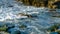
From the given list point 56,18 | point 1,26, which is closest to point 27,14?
point 56,18

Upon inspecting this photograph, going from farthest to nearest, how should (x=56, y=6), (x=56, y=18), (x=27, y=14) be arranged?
(x=56, y=6) → (x=27, y=14) → (x=56, y=18)

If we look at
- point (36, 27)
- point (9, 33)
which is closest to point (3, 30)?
point (9, 33)

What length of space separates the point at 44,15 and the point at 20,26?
1.69 m

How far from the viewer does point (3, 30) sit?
5.14 meters

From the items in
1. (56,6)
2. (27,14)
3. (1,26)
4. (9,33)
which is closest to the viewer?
(9,33)

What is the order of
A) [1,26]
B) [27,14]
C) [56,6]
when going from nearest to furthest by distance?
[1,26] → [27,14] → [56,6]

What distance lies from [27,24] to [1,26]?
87cm

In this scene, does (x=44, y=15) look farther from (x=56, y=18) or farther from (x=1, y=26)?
(x=1, y=26)

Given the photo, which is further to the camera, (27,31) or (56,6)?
(56,6)

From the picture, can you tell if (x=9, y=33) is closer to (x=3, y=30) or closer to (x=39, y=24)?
(x=3, y=30)

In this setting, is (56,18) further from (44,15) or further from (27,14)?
(27,14)

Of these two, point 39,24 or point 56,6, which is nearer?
point 39,24

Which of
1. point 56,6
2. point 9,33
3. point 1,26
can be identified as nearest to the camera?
point 9,33

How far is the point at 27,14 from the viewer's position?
7043 millimetres
